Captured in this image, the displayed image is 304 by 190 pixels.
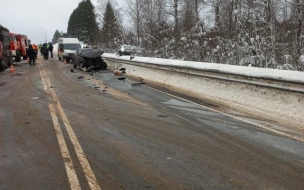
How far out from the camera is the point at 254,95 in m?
8.04

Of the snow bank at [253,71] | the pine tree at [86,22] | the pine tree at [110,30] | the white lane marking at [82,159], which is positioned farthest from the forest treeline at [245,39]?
the pine tree at [86,22]

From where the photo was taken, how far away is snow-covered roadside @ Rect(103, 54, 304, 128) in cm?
667

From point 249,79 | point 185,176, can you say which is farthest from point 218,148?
point 249,79

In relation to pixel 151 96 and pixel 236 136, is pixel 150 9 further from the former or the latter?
pixel 236 136

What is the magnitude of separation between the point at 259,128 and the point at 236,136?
79 centimetres

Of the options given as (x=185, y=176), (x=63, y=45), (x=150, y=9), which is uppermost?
(x=150, y=9)

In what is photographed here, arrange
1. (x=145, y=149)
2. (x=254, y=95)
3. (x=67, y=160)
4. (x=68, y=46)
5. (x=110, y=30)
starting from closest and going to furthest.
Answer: (x=67, y=160) < (x=145, y=149) < (x=254, y=95) < (x=68, y=46) < (x=110, y=30)

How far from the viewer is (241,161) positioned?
4.19 m

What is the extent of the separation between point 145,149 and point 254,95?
15.0 feet

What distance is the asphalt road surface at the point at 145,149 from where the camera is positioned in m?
3.67

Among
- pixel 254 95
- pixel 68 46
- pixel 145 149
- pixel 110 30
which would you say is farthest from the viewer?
pixel 110 30

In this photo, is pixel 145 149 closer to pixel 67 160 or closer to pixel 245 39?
pixel 67 160

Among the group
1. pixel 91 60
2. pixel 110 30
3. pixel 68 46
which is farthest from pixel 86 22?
pixel 91 60

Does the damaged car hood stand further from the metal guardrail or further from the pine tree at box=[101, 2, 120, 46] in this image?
the pine tree at box=[101, 2, 120, 46]
